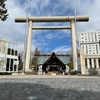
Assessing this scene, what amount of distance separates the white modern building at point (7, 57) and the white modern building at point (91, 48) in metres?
11.1

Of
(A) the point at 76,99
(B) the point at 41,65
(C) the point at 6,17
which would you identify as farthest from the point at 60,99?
(B) the point at 41,65

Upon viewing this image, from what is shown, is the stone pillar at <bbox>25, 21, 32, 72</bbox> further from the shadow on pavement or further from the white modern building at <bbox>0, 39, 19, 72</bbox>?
the shadow on pavement

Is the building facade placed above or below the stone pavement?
above

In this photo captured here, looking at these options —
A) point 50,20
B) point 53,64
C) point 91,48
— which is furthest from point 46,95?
point 53,64

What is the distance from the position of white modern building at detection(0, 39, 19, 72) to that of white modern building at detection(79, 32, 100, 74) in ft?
36.6

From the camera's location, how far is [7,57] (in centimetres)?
2728

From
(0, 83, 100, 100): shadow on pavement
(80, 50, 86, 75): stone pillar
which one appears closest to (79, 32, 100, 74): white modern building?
(80, 50, 86, 75): stone pillar

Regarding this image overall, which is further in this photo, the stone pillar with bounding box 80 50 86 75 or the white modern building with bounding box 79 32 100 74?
the stone pillar with bounding box 80 50 86 75

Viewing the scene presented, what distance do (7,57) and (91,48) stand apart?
12.7 metres

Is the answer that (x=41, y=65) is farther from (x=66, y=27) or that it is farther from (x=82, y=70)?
(x=82, y=70)

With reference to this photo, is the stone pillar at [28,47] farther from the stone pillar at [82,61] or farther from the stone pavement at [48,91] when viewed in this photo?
the stone pavement at [48,91]

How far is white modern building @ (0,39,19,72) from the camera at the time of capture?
1021 inches

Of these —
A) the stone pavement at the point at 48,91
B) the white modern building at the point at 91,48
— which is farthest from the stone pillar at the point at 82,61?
the stone pavement at the point at 48,91

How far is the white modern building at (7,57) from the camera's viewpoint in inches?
1021
